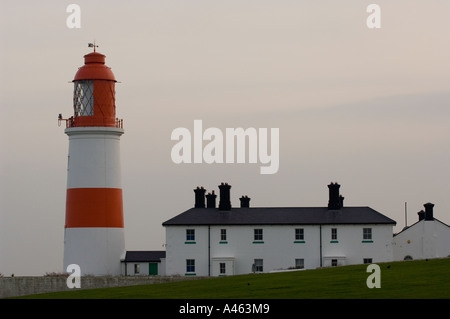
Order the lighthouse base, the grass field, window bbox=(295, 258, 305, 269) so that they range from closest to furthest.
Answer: the grass field
the lighthouse base
window bbox=(295, 258, 305, 269)

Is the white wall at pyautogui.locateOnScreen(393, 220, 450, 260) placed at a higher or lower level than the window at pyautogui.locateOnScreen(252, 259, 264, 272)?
higher

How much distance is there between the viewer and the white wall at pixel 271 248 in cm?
7775

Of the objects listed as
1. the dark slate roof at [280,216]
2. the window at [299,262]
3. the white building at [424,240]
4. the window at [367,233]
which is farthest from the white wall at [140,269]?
the white building at [424,240]

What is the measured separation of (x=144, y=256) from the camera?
76.9 meters

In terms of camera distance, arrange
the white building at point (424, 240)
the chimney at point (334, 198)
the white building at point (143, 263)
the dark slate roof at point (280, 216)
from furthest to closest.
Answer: the white building at point (424, 240) → the chimney at point (334, 198) → the dark slate roof at point (280, 216) → the white building at point (143, 263)

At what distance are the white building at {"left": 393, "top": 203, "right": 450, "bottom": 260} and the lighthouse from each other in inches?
788

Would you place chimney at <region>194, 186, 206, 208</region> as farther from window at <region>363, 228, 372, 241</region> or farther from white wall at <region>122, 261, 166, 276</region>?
window at <region>363, 228, 372, 241</region>

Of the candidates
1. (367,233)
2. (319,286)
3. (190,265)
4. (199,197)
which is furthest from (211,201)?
(319,286)

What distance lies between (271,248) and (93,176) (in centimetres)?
1352

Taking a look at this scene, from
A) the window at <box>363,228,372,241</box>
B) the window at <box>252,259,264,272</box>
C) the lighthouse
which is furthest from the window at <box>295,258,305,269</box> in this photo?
the lighthouse

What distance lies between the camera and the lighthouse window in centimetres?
7300

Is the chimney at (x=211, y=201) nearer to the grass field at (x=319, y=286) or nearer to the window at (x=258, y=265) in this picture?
the window at (x=258, y=265)

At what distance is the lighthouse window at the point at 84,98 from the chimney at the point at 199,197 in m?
12.2
